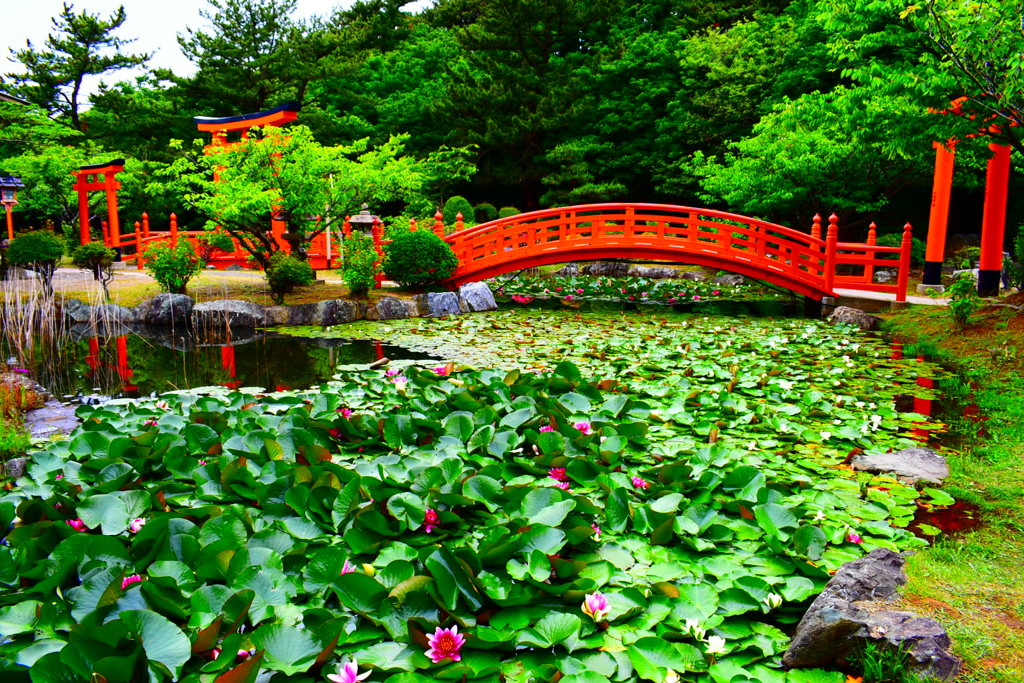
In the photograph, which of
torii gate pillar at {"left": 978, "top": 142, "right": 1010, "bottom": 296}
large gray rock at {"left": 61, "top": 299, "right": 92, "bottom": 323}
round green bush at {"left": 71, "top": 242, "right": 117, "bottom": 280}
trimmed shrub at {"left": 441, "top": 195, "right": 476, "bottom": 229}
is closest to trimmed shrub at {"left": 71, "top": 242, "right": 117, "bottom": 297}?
round green bush at {"left": 71, "top": 242, "right": 117, "bottom": 280}

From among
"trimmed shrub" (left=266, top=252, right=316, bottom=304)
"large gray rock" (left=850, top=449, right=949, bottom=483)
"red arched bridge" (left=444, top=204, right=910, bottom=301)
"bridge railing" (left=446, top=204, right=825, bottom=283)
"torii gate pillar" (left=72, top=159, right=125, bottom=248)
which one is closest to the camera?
"large gray rock" (left=850, top=449, right=949, bottom=483)

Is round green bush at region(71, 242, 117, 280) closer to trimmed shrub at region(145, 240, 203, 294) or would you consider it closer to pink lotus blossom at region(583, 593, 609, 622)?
trimmed shrub at region(145, 240, 203, 294)

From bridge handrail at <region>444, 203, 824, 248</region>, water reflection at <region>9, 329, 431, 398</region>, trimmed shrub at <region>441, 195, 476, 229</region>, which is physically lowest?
water reflection at <region>9, 329, 431, 398</region>

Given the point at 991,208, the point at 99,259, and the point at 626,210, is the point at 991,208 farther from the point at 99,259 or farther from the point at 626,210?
the point at 99,259

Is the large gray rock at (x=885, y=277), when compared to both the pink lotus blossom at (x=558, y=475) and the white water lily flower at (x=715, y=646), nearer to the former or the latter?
the pink lotus blossom at (x=558, y=475)

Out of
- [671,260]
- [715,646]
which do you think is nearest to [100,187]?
[671,260]

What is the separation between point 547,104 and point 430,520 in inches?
602

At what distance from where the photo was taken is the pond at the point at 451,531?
188 centimetres

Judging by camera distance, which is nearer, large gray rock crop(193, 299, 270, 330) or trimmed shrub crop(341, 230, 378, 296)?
large gray rock crop(193, 299, 270, 330)

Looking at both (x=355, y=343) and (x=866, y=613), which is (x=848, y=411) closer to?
(x=866, y=613)

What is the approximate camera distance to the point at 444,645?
1.86 meters

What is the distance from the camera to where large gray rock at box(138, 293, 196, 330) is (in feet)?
31.8

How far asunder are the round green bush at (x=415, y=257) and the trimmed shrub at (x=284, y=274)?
122cm

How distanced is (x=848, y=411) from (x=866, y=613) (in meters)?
2.90
